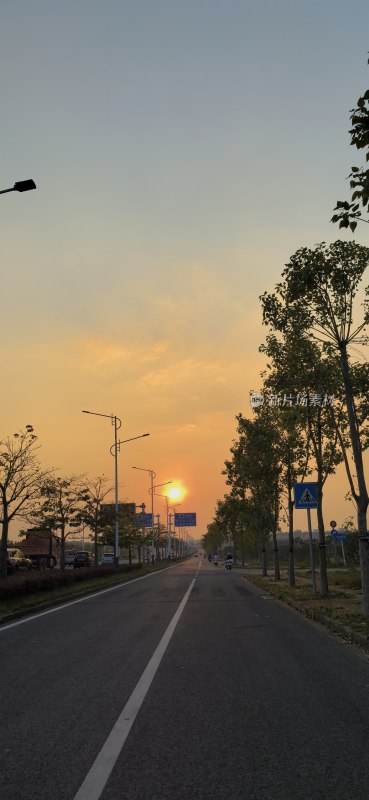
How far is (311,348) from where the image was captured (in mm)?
15406

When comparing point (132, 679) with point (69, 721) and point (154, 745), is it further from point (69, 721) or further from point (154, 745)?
point (154, 745)

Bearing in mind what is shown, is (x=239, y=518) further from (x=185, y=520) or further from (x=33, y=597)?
(x=33, y=597)

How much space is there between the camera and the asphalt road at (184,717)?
4.12 metres

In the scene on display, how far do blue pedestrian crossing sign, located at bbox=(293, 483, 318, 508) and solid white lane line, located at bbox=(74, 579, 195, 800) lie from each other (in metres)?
10.9

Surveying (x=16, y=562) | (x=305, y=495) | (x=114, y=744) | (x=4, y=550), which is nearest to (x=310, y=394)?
(x=305, y=495)

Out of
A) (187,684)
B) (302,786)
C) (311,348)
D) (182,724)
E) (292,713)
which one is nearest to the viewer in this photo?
(302,786)

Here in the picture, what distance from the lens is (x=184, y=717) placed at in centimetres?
574

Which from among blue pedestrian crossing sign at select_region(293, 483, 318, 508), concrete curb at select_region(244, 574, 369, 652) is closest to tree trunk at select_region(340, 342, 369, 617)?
concrete curb at select_region(244, 574, 369, 652)

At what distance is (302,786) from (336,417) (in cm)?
1421

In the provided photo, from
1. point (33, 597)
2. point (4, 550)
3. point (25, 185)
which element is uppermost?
point (25, 185)

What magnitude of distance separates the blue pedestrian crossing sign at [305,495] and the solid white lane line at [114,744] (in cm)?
1087

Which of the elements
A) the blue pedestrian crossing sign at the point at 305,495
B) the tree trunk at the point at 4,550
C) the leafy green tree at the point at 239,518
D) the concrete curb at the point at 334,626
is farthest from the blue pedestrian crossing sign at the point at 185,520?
the concrete curb at the point at 334,626

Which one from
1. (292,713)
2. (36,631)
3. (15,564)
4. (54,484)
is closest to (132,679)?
(292,713)

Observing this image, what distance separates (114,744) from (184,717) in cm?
101
